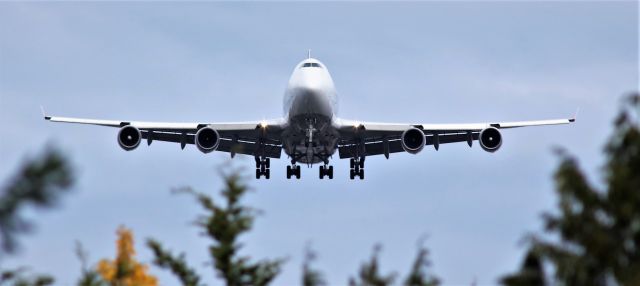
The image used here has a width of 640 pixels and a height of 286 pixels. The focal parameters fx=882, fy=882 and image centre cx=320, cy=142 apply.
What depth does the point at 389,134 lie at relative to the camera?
150 feet

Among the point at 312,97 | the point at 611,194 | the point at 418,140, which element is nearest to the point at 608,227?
the point at 611,194

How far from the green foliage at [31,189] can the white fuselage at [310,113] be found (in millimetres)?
35998

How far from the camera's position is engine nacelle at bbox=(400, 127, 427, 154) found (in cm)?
4344

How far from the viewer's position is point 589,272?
655cm

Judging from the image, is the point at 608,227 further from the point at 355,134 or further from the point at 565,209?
the point at 355,134

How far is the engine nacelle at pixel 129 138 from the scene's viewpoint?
43.1 meters

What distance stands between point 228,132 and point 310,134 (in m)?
5.51

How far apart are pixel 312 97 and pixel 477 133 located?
1105cm

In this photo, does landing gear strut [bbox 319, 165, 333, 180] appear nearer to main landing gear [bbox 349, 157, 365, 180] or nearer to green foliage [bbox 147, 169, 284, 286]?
main landing gear [bbox 349, 157, 365, 180]

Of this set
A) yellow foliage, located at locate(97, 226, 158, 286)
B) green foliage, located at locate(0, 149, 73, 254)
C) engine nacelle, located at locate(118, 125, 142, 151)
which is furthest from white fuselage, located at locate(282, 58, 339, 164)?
green foliage, located at locate(0, 149, 73, 254)

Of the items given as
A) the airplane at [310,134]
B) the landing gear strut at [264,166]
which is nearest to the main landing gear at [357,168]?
the airplane at [310,134]

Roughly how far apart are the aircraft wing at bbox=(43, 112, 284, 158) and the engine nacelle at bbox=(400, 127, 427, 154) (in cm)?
615

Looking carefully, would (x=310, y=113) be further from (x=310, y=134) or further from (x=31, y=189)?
(x=31, y=189)

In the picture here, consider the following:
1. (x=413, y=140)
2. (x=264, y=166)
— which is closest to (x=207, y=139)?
(x=264, y=166)
